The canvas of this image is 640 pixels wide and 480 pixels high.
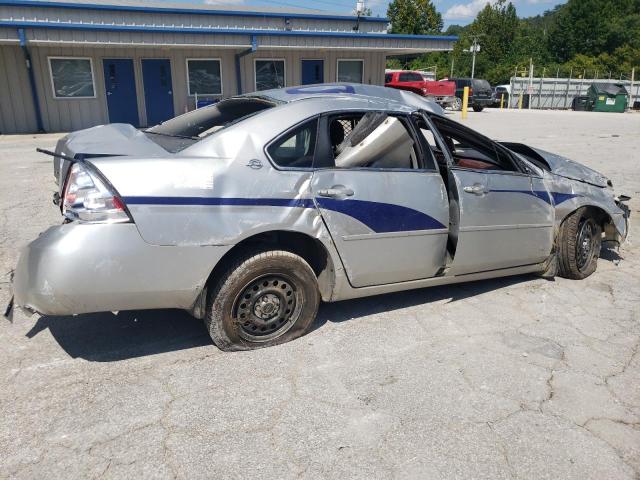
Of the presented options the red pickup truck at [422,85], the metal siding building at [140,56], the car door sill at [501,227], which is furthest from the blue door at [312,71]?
the car door sill at [501,227]

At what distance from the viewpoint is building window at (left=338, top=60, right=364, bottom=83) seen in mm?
22812

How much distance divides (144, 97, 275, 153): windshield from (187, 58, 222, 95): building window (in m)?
16.8

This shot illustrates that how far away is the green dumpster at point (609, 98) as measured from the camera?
112ft

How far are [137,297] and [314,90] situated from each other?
190 centimetres

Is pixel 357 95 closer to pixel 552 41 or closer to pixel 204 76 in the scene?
pixel 204 76

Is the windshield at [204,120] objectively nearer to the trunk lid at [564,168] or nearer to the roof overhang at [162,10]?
the trunk lid at [564,168]

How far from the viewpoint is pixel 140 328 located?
11.8 ft

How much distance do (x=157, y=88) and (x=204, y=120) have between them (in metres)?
16.7

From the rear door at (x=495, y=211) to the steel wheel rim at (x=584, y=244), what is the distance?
388 mm

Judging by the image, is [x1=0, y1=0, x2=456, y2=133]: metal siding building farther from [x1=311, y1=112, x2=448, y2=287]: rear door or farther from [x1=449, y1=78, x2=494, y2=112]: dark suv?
[x1=311, y1=112, x2=448, y2=287]: rear door

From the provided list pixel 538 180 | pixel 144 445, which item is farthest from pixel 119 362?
pixel 538 180

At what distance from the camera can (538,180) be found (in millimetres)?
4270

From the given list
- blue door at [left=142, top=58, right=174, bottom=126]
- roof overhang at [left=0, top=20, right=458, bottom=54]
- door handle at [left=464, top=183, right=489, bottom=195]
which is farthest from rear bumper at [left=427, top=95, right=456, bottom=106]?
door handle at [left=464, top=183, right=489, bottom=195]

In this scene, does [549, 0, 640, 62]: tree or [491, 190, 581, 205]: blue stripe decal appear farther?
[549, 0, 640, 62]: tree
